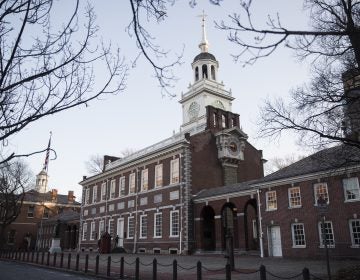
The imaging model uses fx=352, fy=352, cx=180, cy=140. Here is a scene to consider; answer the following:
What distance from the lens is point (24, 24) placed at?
5543 millimetres

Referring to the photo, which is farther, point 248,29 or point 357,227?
point 357,227

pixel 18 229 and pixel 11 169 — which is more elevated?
pixel 11 169

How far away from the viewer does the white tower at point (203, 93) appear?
151 ft

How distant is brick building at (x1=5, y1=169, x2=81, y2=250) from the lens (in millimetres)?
65875

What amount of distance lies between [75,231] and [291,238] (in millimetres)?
40542

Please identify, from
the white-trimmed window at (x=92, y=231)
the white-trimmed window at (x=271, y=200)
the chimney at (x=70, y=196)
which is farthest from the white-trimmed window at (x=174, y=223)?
the chimney at (x=70, y=196)

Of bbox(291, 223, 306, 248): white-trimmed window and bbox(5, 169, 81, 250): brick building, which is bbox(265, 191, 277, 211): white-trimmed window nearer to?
bbox(291, 223, 306, 248): white-trimmed window

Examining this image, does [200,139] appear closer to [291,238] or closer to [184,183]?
[184,183]

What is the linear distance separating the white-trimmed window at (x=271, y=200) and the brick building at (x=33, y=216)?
4791 centimetres

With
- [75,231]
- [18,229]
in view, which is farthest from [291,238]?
[18,229]

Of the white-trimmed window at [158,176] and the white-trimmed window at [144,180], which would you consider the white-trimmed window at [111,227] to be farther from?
the white-trimmed window at [158,176]

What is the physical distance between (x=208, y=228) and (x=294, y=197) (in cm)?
1074

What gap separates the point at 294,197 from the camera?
77.3 ft

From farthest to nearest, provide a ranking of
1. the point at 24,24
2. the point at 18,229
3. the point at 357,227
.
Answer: the point at 18,229
the point at 357,227
the point at 24,24
